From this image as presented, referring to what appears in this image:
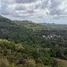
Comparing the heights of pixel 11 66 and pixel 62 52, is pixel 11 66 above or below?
above

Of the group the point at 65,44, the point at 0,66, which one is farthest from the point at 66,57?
the point at 0,66

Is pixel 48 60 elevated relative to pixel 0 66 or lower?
lower

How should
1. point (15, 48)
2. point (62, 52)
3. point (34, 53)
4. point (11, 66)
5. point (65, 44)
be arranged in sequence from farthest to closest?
point (65, 44) < point (62, 52) < point (15, 48) < point (34, 53) < point (11, 66)

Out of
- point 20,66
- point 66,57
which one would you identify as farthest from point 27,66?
point 66,57

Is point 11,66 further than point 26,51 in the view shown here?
No

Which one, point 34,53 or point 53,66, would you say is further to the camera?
point 34,53

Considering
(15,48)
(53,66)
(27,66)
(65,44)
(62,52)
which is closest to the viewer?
(27,66)

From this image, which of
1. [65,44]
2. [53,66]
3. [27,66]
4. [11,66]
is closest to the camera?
[11,66]

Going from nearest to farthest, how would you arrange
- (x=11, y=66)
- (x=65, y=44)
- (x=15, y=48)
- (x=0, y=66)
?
(x=0, y=66) < (x=11, y=66) < (x=15, y=48) < (x=65, y=44)

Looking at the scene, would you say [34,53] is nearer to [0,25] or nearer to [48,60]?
[48,60]

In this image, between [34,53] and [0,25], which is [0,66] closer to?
[34,53]
